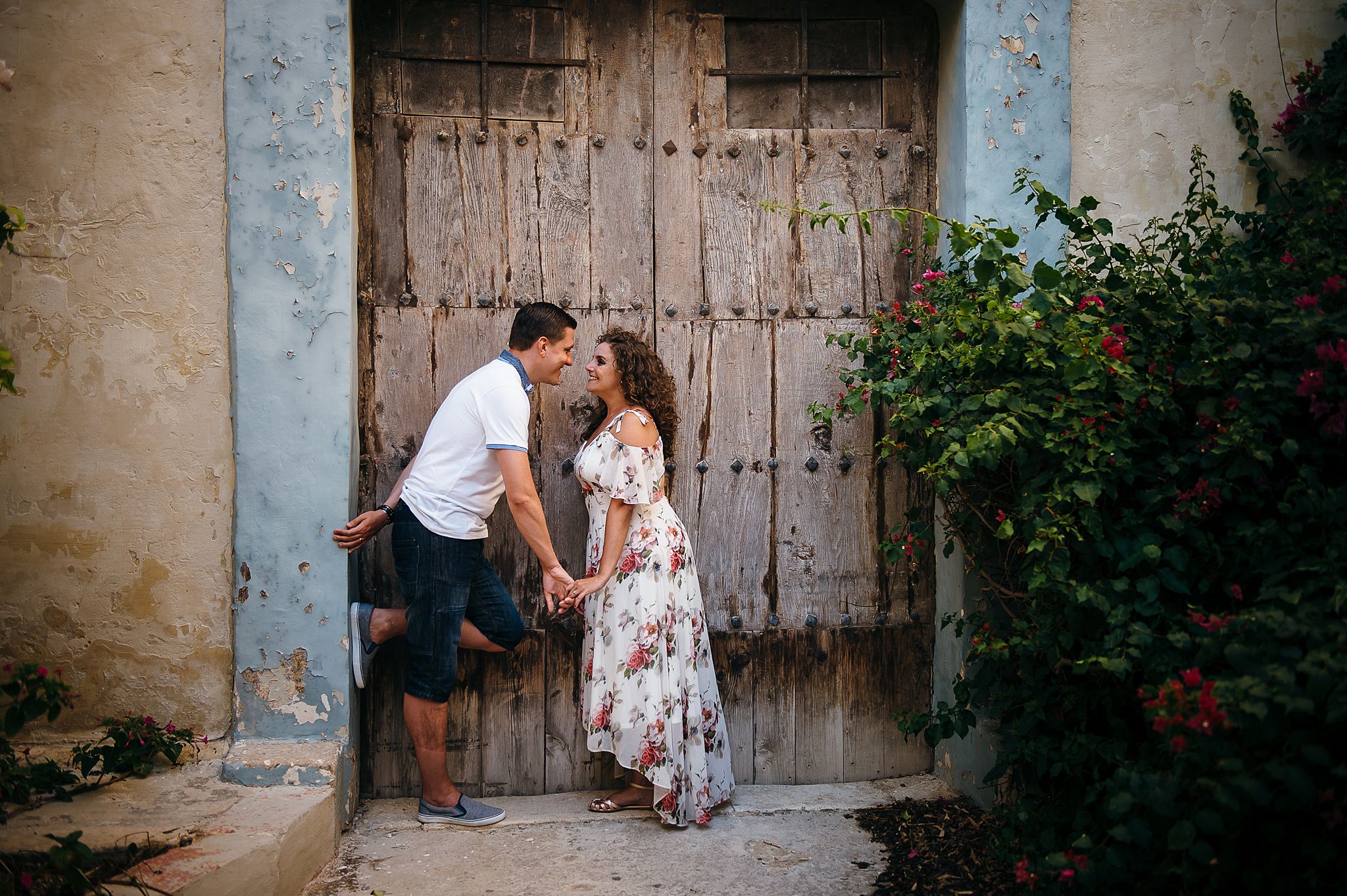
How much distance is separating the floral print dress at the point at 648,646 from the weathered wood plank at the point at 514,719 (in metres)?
0.25

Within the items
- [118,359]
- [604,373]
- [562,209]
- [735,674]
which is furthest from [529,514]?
[118,359]

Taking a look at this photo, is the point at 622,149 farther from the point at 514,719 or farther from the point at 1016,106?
the point at 514,719

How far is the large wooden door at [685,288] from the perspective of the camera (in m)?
3.19

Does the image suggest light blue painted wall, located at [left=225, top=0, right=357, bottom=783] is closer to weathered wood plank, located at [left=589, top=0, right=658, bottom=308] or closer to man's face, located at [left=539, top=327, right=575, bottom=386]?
man's face, located at [left=539, top=327, right=575, bottom=386]

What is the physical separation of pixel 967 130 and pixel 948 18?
0.49m

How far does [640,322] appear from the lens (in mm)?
3305

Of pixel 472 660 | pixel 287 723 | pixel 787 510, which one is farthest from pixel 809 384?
pixel 287 723

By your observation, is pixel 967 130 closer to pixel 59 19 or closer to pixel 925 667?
pixel 925 667

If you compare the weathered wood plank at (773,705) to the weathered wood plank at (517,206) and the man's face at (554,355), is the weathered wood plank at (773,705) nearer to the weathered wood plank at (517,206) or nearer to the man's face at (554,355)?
the man's face at (554,355)

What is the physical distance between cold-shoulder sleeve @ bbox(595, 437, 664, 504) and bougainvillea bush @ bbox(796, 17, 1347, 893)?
2.31 ft

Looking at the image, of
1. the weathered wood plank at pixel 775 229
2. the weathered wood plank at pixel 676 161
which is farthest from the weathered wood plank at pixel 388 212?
the weathered wood plank at pixel 775 229

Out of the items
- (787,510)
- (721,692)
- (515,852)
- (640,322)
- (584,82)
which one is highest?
(584,82)

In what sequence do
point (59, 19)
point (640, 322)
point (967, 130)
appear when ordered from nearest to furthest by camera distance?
1. point (59, 19)
2. point (967, 130)
3. point (640, 322)

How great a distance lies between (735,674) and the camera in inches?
132
